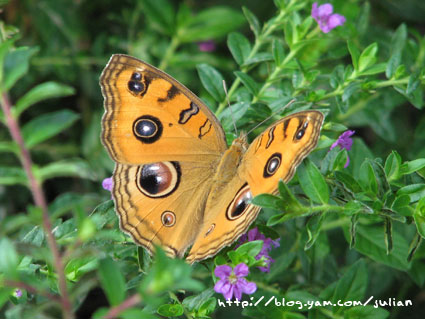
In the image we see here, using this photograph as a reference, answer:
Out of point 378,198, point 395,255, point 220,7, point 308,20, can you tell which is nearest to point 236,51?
Result: point 308,20

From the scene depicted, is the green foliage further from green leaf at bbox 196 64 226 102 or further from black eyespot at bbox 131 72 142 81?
black eyespot at bbox 131 72 142 81

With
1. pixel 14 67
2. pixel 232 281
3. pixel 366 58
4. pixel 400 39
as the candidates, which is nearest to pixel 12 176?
pixel 14 67

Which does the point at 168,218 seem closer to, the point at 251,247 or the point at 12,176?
the point at 251,247

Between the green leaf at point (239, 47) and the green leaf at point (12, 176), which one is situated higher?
the green leaf at point (239, 47)

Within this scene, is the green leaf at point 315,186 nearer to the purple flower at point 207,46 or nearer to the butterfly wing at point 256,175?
the butterfly wing at point 256,175

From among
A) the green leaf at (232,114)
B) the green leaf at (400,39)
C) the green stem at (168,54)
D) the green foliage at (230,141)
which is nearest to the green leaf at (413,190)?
the green foliage at (230,141)

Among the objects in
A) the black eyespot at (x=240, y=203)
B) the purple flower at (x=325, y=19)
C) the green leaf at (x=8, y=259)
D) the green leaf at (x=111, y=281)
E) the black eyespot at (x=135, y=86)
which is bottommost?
the black eyespot at (x=240, y=203)

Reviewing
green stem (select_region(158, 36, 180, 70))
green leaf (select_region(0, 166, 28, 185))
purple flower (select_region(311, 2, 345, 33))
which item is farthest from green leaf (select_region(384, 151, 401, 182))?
green stem (select_region(158, 36, 180, 70))
